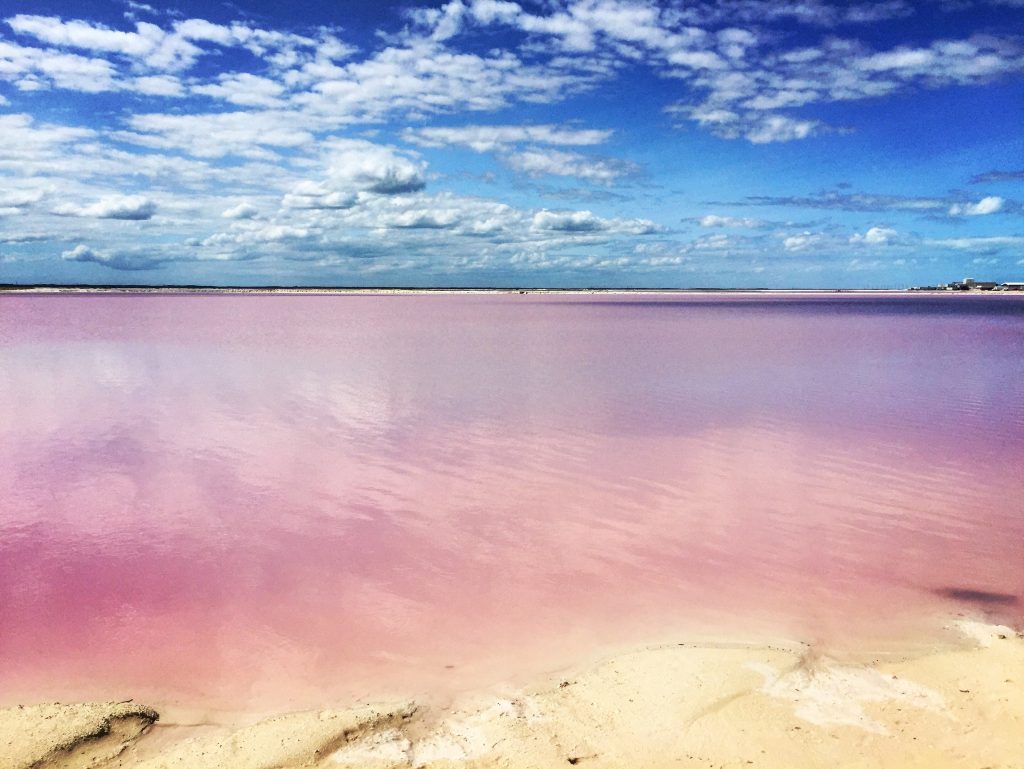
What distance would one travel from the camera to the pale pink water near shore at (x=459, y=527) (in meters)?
5.42

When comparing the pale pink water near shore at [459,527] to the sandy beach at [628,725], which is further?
the pale pink water near shore at [459,527]

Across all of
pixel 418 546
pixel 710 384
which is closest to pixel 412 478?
pixel 418 546

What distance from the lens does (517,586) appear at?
641 centimetres

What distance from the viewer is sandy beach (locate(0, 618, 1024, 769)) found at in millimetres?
4027

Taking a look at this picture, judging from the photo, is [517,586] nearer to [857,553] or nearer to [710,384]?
[857,553]

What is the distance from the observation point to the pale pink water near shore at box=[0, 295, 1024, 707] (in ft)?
17.8

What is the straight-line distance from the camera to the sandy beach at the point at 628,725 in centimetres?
403

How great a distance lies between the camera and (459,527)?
25.8ft

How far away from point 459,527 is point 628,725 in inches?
149

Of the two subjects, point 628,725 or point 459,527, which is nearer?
point 628,725

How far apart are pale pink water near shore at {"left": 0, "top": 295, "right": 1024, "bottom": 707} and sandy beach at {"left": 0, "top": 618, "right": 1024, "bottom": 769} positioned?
332mm

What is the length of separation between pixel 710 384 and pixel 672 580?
1248 centimetres

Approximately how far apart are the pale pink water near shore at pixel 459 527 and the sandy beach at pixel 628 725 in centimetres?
33

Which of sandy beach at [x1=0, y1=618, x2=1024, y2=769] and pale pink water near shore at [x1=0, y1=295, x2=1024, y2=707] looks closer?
sandy beach at [x1=0, y1=618, x2=1024, y2=769]
